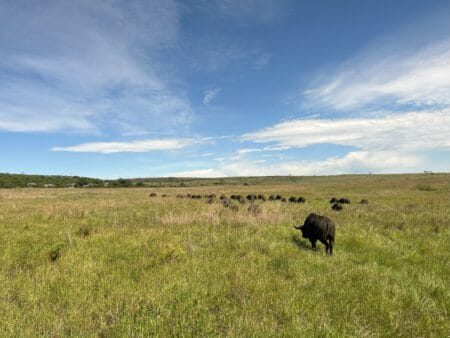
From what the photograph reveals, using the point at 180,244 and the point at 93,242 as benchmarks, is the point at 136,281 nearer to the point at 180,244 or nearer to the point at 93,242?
the point at 180,244

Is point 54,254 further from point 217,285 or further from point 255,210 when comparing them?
point 255,210

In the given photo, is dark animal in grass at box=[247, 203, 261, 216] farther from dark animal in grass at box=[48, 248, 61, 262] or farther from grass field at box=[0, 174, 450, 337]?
dark animal in grass at box=[48, 248, 61, 262]

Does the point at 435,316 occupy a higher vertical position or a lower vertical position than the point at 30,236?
lower

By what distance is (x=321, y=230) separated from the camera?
28.9ft

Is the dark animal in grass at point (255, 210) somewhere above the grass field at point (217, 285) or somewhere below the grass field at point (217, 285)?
above

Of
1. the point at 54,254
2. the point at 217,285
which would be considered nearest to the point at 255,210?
the point at 54,254

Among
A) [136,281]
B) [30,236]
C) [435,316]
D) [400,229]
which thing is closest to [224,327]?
[136,281]

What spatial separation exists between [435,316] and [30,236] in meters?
10.7

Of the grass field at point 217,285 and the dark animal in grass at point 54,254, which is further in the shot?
the dark animal in grass at point 54,254

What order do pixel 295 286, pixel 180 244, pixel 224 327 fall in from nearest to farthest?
1. pixel 224 327
2. pixel 295 286
3. pixel 180 244

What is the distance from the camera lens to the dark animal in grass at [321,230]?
344 inches

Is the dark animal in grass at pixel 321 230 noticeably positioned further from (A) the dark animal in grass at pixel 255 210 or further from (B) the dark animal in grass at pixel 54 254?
(B) the dark animal in grass at pixel 54 254

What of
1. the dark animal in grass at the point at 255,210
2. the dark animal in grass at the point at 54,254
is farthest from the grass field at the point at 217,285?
the dark animal in grass at the point at 255,210

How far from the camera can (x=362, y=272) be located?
6.57 m
